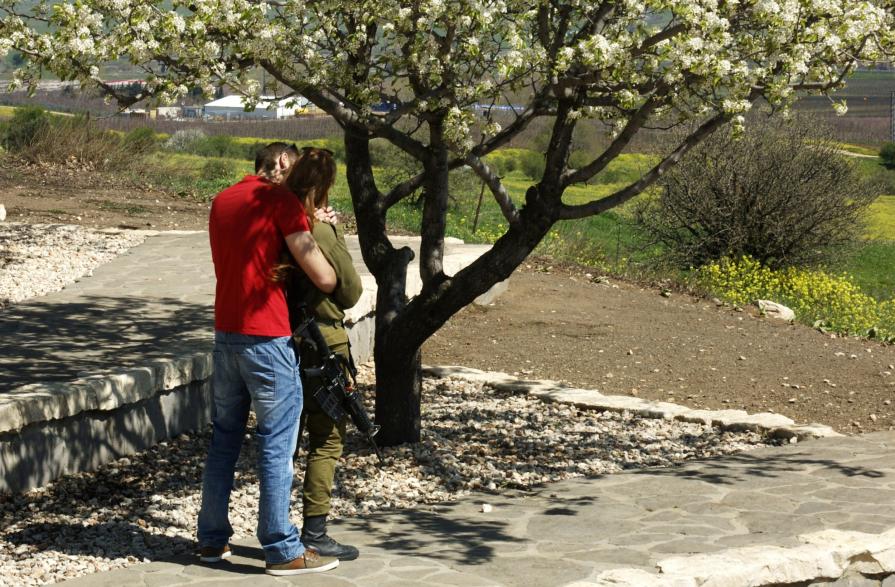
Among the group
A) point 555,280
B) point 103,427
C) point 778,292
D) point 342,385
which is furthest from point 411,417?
point 778,292

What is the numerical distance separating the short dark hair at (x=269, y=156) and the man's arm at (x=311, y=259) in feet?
1.50

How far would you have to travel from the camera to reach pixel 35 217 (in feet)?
50.6

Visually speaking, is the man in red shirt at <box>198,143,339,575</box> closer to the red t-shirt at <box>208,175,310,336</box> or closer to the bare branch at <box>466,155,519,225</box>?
the red t-shirt at <box>208,175,310,336</box>

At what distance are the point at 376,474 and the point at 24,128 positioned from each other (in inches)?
622

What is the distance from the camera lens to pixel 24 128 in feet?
68.9

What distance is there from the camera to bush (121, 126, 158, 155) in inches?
852

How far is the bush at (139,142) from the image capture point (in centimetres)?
2165

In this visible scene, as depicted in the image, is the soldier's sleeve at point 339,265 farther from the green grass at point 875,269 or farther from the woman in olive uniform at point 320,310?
the green grass at point 875,269

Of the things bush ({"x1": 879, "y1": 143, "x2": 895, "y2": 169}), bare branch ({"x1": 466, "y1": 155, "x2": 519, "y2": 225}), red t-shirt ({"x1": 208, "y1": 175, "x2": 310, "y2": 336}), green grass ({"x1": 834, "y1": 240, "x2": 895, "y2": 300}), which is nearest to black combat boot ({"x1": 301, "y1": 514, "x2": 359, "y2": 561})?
red t-shirt ({"x1": 208, "y1": 175, "x2": 310, "y2": 336})

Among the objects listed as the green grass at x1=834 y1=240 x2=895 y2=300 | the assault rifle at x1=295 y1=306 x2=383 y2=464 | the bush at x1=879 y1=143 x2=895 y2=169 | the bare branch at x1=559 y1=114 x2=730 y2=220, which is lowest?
the green grass at x1=834 y1=240 x2=895 y2=300

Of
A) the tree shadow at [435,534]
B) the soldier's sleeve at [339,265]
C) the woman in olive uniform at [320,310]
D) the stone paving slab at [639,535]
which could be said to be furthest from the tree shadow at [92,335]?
the soldier's sleeve at [339,265]

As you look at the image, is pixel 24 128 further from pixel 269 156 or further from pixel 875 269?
pixel 875 269

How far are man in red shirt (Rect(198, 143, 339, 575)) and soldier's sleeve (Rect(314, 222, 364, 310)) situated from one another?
0.08 m

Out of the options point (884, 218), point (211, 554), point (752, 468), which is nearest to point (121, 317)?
point (211, 554)
